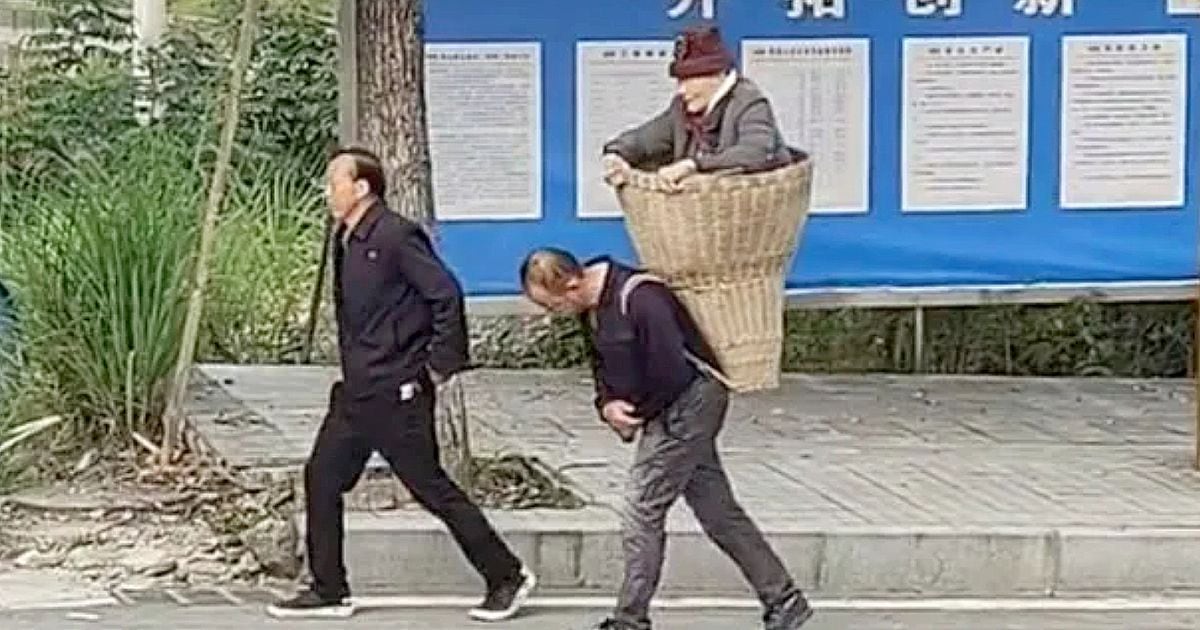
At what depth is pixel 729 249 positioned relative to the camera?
7.51 m

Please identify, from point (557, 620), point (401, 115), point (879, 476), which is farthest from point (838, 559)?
point (401, 115)

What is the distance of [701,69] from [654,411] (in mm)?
1120

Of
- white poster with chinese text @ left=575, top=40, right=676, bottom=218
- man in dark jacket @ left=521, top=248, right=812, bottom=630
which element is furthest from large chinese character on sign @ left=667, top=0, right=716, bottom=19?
man in dark jacket @ left=521, top=248, right=812, bottom=630

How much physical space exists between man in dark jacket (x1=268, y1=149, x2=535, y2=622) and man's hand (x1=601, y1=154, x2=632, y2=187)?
0.62m

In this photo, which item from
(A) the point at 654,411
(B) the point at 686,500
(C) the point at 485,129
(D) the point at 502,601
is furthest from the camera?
(C) the point at 485,129

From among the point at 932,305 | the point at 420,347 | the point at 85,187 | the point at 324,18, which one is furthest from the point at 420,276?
the point at 324,18

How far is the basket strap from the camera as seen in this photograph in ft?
24.1

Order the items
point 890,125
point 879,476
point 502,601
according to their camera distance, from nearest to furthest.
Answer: point 502,601, point 879,476, point 890,125

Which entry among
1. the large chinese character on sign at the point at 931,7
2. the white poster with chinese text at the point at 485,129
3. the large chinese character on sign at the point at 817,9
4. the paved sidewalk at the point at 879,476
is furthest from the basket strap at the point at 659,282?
the large chinese character on sign at the point at 931,7

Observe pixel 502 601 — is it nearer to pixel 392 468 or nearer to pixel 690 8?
pixel 392 468

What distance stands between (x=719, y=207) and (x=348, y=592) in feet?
6.32

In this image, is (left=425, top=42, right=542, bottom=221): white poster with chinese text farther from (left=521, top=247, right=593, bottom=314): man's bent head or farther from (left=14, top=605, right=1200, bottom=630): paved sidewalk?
(left=521, top=247, right=593, bottom=314): man's bent head

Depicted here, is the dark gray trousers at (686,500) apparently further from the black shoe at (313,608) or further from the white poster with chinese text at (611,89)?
the white poster with chinese text at (611,89)

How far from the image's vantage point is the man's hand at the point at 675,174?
7500mm
